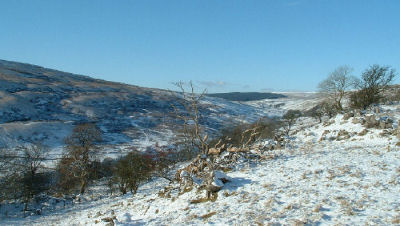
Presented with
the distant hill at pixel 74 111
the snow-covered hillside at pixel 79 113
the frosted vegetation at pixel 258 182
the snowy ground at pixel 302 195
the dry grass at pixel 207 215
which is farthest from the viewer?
the distant hill at pixel 74 111

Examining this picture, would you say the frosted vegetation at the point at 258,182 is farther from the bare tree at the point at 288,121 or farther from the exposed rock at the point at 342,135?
the bare tree at the point at 288,121

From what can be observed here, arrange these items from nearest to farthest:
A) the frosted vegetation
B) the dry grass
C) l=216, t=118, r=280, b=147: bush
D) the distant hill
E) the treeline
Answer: the frosted vegetation, the dry grass, the treeline, l=216, t=118, r=280, b=147: bush, the distant hill

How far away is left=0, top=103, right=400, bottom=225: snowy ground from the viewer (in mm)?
9070

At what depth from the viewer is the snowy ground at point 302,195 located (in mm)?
9070

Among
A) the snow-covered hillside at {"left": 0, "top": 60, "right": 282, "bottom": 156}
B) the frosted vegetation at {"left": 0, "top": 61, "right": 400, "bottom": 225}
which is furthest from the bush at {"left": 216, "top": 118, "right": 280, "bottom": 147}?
the snow-covered hillside at {"left": 0, "top": 60, "right": 282, "bottom": 156}

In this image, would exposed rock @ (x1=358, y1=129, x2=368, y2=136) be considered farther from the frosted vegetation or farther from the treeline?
the treeline

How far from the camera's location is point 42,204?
2942 cm

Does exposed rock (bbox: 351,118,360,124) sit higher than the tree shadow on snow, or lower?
higher

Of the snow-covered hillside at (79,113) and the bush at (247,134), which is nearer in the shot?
the bush at (247,134)

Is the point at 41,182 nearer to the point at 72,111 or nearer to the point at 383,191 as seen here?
the point at 383,191

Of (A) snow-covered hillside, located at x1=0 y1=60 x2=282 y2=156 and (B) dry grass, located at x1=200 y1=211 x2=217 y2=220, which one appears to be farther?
(A) snow-covered hillside, located at x1=0 y1=60 x2=282 y2=156

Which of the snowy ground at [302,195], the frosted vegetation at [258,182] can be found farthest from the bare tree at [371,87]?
the snowy ground at [302,195]

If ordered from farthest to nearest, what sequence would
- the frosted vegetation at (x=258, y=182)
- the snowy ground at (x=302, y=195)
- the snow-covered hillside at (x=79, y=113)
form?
1. the snow-covered hillside at (x=79, y=113)
2. the frosted vegetation at (x=258, y=182)
3. the snowy ground at (x=302, y=195)

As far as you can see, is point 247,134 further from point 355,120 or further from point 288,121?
point 355,120
